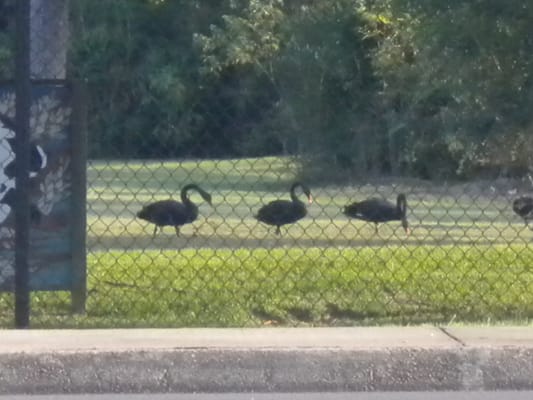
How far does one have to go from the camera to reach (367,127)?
2356 cm

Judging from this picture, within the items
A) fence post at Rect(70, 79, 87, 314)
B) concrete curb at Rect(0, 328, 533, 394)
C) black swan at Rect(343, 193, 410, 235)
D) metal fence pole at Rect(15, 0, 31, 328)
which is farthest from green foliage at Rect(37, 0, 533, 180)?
concrete curb at Rect(0, 328, 533, 394)

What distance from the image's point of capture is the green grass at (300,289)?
7.92m

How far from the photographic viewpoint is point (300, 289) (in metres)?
8.55

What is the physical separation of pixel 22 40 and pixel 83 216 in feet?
3.39

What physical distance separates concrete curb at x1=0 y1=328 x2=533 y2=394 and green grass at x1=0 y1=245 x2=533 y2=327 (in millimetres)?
1500

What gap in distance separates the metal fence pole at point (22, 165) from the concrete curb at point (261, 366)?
0.74m

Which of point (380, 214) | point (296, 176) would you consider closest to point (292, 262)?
point (380, 214)

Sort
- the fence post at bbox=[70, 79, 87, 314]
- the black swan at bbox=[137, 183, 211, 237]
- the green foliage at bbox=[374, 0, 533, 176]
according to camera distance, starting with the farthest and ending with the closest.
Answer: the black swan at bbox=[137, 183, 211, 237] → the green foliage at bbox=[374, 0, 533, 176] → the fence post at bbox=[70, 79, 87, 314]

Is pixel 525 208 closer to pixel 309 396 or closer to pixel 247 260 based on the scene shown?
pixel 247 260

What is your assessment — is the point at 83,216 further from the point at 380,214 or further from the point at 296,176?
the point at 296,176

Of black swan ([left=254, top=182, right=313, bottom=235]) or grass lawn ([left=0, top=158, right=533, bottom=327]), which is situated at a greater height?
black swan ([left=254, top=182, right=313, bottom=235])

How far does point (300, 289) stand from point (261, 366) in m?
2.54

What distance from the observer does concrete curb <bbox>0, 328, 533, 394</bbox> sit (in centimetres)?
596

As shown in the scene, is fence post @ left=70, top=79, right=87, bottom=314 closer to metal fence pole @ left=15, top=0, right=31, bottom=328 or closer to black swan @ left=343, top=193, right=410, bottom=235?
metal fence pole @ left=15, top=0, right=31, bottom=328
